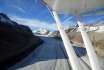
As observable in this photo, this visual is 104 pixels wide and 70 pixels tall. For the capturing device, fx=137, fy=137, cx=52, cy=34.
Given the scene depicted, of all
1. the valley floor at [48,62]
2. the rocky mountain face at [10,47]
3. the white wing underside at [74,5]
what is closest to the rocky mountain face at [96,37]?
the white wing underside at [74,5]

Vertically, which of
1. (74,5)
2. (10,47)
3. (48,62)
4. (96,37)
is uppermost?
(74,5)

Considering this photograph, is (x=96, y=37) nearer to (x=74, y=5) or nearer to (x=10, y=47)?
(x=10, y=47)

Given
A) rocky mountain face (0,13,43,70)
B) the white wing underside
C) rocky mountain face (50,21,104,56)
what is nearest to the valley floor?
rocky mountain face (0,13,43,70)

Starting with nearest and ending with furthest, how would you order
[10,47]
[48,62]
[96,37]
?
[48,62]
[10,47]
[96,37]

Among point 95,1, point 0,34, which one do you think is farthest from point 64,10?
point 0,34

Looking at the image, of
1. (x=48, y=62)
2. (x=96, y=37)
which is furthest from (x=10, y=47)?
(x=96, y=37)

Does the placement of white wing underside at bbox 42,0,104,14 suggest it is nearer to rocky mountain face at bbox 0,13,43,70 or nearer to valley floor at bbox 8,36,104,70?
valley floor at bbox 8,36,104,70

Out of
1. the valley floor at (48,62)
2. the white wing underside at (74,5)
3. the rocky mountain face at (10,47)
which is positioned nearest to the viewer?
the white wing underside at (74,5)

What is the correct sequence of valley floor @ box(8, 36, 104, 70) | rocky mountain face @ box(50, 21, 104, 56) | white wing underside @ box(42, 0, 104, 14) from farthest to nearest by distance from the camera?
rocky mountain face @ box(50, 21, 104, 56), valley floor @ box(8, 36, 104, 70), white wing underside @ box(42, 0, 104, 14)

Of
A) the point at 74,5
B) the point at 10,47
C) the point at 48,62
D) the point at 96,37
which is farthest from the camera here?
the point at 96,37

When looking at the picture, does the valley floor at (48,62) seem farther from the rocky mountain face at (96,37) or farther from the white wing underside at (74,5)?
the white wing underside at (74,5)

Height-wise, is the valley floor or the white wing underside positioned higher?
the white wing underside
